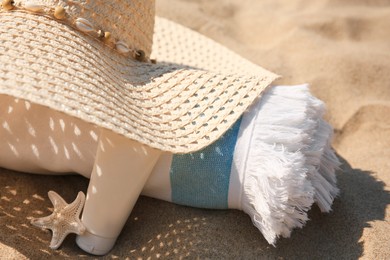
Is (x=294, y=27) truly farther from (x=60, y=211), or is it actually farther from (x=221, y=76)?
(x=60, y=211)

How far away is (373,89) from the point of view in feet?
6.70

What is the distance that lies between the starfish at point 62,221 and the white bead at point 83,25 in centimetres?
41

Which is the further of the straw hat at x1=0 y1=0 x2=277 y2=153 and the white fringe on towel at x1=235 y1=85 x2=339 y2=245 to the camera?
the white fringe on towel at x1=235 y1=85 x2=339 y2=245

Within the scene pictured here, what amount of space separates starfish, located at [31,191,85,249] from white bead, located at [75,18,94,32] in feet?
1.36

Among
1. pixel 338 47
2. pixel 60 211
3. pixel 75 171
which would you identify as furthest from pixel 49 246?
pixel 338 47

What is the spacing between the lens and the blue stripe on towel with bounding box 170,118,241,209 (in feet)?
4.05

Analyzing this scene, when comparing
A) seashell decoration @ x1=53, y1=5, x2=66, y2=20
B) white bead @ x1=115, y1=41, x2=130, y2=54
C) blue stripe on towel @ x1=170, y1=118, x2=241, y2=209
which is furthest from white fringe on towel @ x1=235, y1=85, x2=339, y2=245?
seashell decoration @ x1=53, y1=5, x2=66, y2=20

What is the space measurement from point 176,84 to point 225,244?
438 millimetres

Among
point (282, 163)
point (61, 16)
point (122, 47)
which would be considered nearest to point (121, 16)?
point (122, 47)

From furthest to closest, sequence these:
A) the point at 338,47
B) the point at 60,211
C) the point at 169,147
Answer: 1. the point at 338,47
2. the point at 60,211
3. the point at 169,147

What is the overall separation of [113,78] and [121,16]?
23cm

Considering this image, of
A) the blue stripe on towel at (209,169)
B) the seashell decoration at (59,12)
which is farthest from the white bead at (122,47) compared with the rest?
the blue stripe on towel at (209,169)

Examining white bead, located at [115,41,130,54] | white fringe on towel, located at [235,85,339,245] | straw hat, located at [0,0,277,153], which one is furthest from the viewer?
white bead, located at [115,41,130,54]

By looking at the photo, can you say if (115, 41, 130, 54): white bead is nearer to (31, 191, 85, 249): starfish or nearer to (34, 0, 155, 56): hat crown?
(34, 0, 155, 56): hat crown
